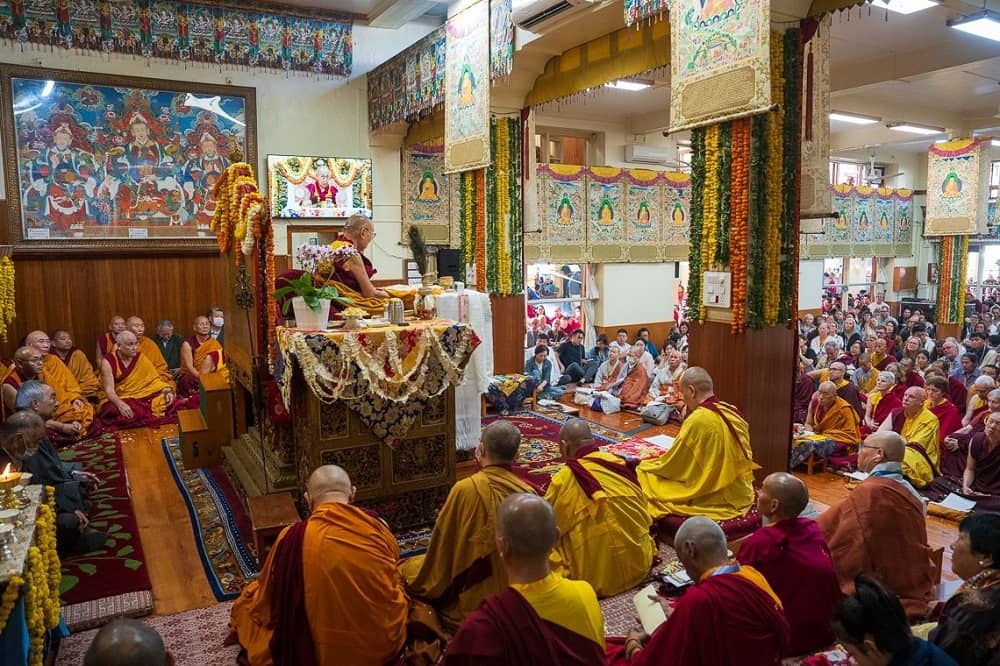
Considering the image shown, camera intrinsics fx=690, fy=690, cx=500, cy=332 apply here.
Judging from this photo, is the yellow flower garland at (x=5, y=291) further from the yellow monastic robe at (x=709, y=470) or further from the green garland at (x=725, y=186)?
the green garland at (x=725, y=186)

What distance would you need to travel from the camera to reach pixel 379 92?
422 inches

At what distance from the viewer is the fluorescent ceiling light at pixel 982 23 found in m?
6.16

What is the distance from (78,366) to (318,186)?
428 cm

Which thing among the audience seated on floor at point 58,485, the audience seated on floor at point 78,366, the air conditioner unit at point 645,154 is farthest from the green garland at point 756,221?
the air conditioner unit at point 645,154

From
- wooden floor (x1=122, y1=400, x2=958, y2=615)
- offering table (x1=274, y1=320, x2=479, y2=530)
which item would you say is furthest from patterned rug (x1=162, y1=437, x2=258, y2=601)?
offering table (x1=274, y1=320, x2=479, y2=530)

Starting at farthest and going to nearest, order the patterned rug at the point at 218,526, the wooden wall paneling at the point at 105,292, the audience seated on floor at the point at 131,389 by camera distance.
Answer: the wooden wall paneling at the point at 105,292 < the audience seated on floor at the point at 131,389 < the patterned rug at the point at 218,526

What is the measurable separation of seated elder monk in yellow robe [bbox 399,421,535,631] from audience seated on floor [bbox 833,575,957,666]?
1.53m

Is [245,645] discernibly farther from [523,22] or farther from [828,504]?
[523,22]

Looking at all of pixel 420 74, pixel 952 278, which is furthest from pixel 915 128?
pixel 420 74

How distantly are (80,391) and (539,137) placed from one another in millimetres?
8974

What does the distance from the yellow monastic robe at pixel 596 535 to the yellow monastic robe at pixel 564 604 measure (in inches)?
66.9

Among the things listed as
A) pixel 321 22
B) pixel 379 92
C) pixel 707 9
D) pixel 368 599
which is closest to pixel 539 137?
pixel 379 92

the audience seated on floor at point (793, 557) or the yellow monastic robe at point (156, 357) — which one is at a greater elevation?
the yellow monastic robe at point (156, 357)

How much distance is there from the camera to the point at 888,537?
3.77 m
